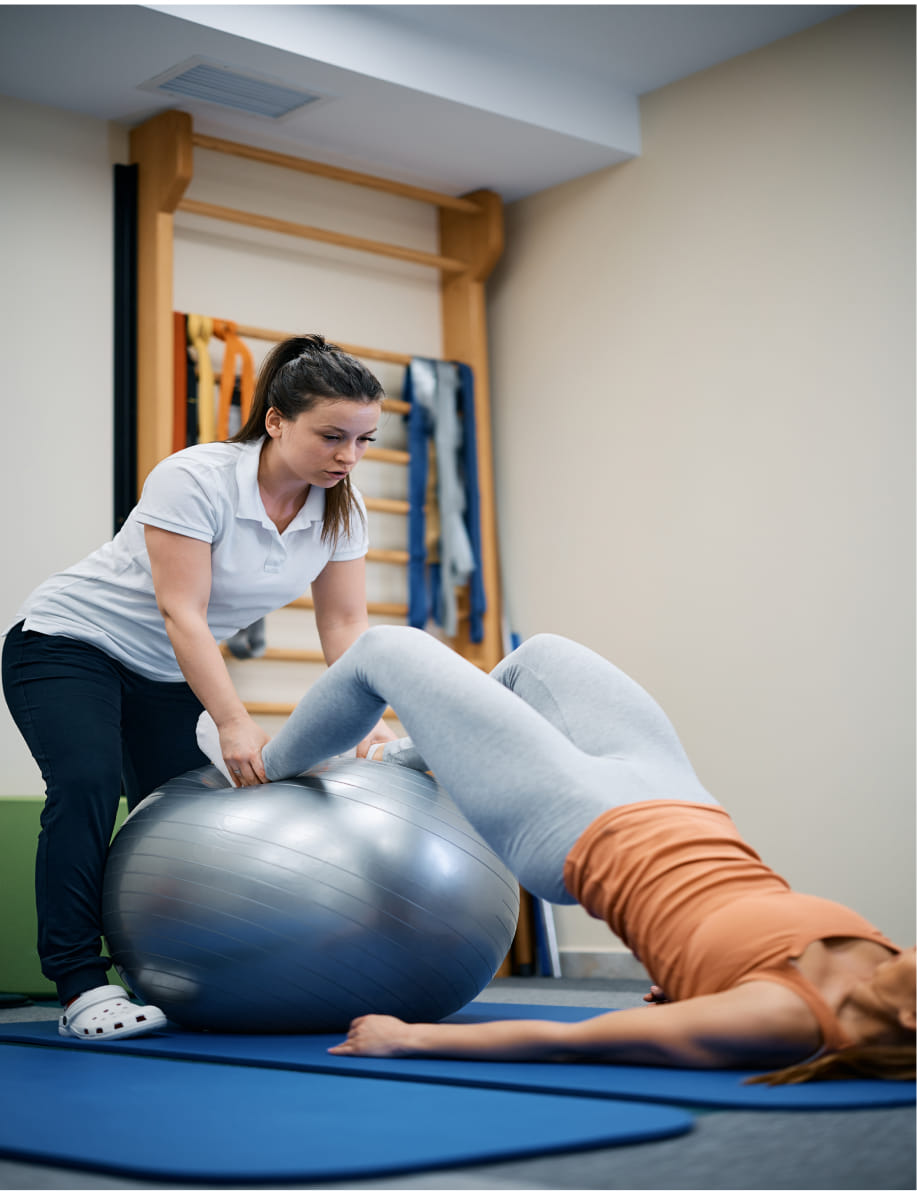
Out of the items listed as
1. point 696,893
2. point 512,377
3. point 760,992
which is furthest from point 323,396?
point 512,377

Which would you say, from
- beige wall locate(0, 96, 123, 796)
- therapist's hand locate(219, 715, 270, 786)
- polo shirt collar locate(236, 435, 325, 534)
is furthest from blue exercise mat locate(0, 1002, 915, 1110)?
beige wall locate(0, 96, 123, 796)

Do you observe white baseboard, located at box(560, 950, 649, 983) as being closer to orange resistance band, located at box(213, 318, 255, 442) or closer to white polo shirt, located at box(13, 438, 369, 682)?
orange resistance band, located at box(213, 318, 255, 442)

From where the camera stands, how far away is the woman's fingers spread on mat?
183cm

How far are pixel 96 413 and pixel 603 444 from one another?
5.68 ft

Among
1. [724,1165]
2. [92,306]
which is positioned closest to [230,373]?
[92,306]

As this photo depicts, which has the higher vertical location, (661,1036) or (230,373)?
(230,373)

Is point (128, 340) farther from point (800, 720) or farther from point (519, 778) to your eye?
point (519, 778)

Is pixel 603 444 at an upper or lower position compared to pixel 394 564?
upper

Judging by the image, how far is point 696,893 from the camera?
166 cm

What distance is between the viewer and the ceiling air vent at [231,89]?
13.1 ft

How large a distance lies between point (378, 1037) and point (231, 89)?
3.21 metres

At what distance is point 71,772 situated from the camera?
234 centimetres

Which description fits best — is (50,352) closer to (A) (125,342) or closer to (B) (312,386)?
(A) (125,342)

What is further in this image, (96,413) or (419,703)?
(96,413)
